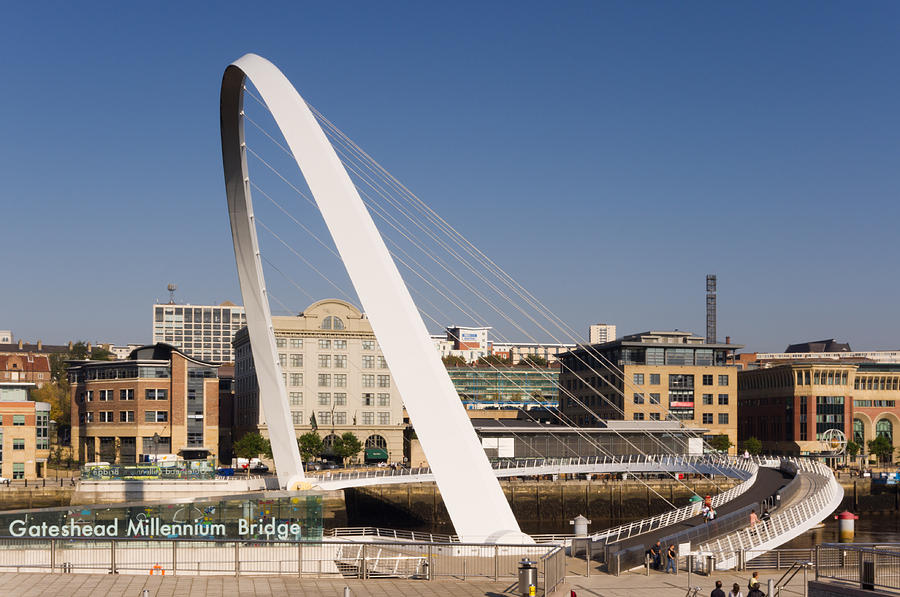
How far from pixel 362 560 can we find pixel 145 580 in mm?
4921

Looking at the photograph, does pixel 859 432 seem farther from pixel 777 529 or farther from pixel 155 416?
pixel 777 529

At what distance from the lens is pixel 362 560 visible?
967 inches

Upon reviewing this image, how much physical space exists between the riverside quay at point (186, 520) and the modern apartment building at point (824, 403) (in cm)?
7679

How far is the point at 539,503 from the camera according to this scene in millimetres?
68875

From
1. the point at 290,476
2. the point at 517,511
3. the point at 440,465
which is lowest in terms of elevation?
the point at 517,511

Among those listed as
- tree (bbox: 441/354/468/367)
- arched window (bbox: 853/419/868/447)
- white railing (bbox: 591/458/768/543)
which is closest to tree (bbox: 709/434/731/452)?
arched window (bbox: 853/419/868/447)

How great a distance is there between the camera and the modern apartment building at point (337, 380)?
88.6 metres

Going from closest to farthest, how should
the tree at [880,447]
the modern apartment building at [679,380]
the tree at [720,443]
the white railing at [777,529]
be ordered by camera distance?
the white railing at [777,529] < the tree at [720,443] < the modern apartment building at [679,380] < the tree at [880,447]

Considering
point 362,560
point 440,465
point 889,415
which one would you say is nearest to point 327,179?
point 440,465

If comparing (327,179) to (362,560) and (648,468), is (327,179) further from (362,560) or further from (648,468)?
(648,468)

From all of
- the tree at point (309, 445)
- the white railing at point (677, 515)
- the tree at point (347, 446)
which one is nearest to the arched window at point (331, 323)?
the tree at point (347, 446)

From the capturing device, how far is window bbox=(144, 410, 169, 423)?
283 feet

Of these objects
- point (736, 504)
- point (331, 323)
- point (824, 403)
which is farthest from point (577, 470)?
point (824, 403)

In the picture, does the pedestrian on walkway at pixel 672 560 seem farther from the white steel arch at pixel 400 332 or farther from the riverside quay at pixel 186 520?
the riverside quay at pixel 186 520
